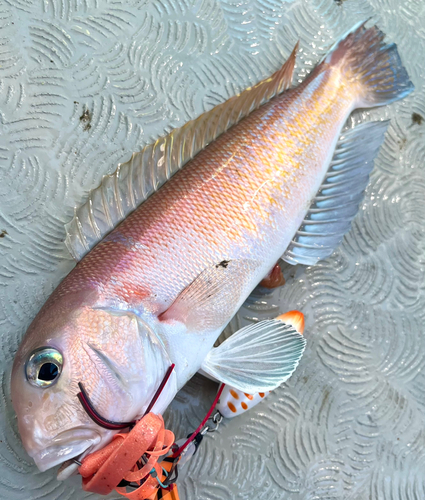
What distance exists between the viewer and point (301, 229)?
4.79ft

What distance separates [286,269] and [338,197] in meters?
0.34

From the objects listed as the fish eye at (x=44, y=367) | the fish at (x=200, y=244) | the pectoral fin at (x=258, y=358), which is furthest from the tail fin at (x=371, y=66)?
the fish eye at (x=44, y=367)

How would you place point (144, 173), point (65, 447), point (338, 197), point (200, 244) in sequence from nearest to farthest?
point (65, 447) < point (200, 244) < point (144, 173) < point (338, 197)

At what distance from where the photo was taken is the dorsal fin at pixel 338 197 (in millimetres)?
1445

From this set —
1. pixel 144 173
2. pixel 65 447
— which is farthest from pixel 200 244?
pixel 65 447

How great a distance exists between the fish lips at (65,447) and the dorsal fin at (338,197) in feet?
2.78

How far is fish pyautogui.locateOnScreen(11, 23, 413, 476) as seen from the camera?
3.20ft

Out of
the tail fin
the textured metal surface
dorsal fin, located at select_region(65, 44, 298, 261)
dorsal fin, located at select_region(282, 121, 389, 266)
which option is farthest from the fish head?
the tail fin

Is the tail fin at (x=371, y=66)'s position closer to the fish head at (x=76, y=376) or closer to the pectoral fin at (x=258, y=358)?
the pectoral fin at (x=258, y=358)

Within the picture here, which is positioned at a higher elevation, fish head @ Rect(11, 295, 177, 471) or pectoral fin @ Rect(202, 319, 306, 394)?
fish head @ Rect(11, 295, 177, 471)

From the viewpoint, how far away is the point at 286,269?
1.54 m

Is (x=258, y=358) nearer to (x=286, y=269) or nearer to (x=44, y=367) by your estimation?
(x=286, y=269)

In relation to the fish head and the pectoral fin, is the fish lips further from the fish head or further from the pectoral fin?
the pectoral fin

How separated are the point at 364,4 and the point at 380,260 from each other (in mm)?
1193
